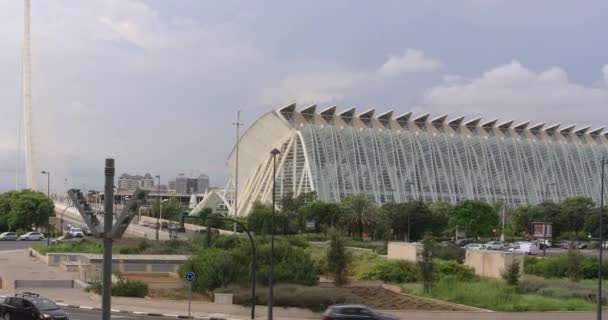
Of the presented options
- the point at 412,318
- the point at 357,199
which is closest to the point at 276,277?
the point at 412,318

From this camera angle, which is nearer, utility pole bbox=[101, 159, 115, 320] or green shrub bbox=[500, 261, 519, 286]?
utility pole bbox=[101, 159, 115, 320]

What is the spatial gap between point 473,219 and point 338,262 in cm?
5281

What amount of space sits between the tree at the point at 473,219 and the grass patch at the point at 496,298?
52.5 metres

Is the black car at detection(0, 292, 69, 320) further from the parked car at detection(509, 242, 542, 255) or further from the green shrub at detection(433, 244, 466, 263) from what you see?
the parked car at detection(509, 242, 542, 255)

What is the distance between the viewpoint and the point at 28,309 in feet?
89.4

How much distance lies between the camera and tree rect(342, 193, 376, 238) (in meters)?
94.1

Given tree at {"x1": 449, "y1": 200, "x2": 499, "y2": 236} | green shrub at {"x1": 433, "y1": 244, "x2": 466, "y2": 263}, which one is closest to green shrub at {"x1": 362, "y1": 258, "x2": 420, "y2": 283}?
green shrub at {"x1": 433, "y1": 244, "x2": 466, "y2": 263}

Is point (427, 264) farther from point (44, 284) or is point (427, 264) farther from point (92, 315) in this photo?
point (44, 284)

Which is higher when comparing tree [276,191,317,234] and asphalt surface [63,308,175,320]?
tree [276,191,317,234]

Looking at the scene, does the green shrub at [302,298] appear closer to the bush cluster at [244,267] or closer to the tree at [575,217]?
the bush cluster at [244,267]

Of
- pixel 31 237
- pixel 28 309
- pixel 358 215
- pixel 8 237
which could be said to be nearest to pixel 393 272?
pixel 28 309

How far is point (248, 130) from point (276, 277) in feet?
343

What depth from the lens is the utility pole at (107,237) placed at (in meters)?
13.0

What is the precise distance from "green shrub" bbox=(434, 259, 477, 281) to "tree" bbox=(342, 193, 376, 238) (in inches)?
1571
